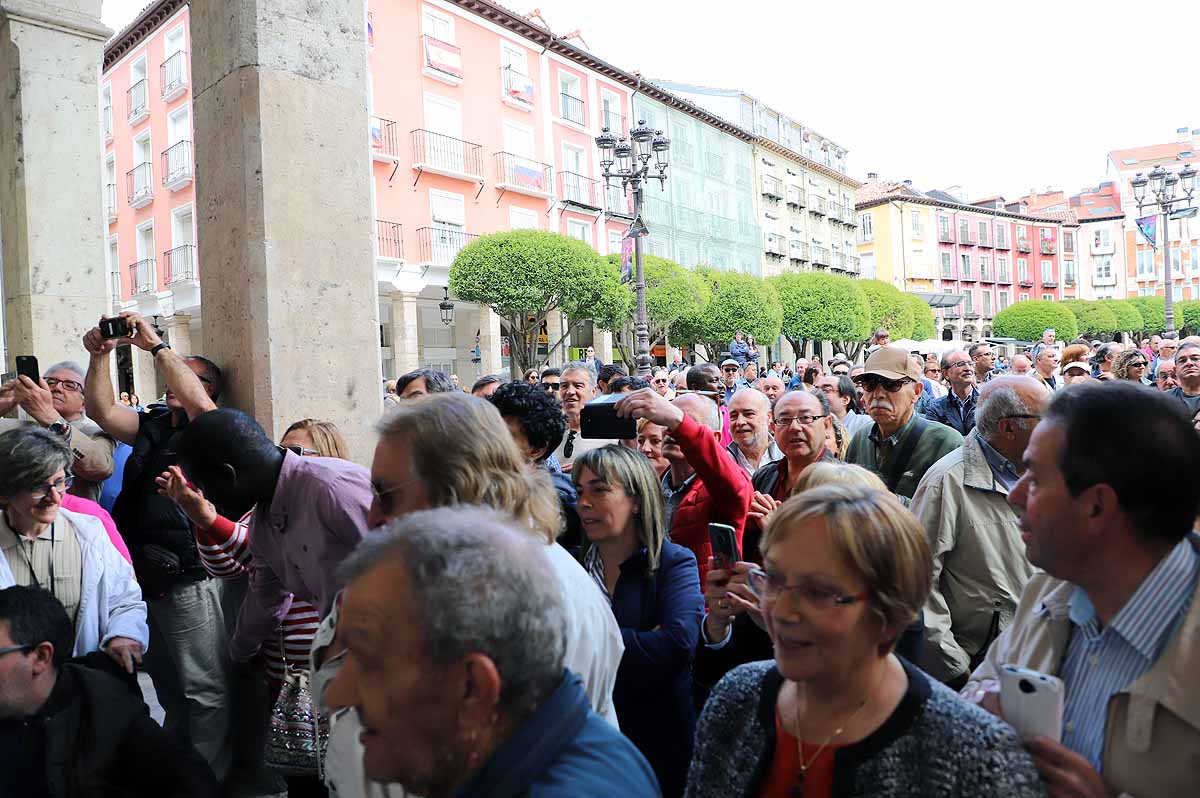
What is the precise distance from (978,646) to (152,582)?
3289 mm

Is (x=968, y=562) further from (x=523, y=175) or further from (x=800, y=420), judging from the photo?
(x=523, y=175)

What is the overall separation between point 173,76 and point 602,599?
91.5 feet

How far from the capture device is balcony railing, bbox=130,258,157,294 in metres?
27.2

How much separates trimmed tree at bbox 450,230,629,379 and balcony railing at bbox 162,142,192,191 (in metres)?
7.72

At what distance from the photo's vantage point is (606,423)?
375cm

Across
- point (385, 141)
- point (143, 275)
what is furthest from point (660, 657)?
point (143, 275)

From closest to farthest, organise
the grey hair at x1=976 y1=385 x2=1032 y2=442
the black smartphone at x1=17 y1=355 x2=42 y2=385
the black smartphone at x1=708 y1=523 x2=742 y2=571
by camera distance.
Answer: the black smartphone at x1=708 y1=523 x2=742 y2=571
the grey hair at x1=976 y1=385 x2=1032 y2=442
the black smartphone at x1=17 y1=355 x2=42 y2=385

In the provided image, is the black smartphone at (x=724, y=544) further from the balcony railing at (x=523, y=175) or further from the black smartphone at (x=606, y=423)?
the balcony railing at (x=523, y=175)

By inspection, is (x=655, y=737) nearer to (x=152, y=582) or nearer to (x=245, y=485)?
(x=245, y=485)

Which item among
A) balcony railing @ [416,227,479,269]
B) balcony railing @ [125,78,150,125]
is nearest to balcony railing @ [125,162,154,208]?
balcony railing @ [125,78,150,125]

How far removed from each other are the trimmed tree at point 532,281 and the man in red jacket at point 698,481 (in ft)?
70.0

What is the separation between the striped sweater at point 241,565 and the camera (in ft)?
10.4

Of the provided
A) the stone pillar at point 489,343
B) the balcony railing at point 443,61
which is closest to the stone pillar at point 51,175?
the balcony railing at point 443,61

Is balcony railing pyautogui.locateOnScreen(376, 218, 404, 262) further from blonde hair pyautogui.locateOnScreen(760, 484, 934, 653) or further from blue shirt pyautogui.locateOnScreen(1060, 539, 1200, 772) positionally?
blue shirt pyautogui.locateOnScreen(1060, 539, 1200, 772)
